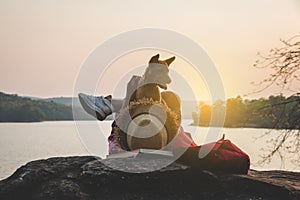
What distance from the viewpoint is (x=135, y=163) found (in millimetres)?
1694

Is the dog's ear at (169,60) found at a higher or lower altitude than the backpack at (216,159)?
higher

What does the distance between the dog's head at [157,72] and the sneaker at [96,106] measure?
11.2 inches

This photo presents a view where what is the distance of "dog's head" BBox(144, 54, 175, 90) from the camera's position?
194 cm

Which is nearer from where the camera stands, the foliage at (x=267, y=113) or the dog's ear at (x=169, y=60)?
the dog's ear at (x=169, y=60)

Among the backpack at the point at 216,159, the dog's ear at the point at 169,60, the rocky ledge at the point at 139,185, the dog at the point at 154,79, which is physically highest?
the dog's ear at the point at 169,60

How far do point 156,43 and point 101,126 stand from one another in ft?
1.63

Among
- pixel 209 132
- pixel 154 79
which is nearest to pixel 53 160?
pixel 154 79

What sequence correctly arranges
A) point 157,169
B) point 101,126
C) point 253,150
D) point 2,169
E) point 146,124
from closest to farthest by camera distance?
1. point 157,169
2. point 146,124
3. point 101,126
4. point 253,150
5. point 2,169

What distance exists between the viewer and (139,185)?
63.3 inches

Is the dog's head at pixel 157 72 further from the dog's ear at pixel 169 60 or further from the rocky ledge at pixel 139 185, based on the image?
the rocky ledge at pixel 139 185

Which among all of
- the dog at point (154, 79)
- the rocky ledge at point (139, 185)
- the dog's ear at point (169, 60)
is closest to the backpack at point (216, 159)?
the rocky ledge at point (139, 185)

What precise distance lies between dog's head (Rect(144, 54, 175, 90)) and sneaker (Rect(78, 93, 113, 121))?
0.28m

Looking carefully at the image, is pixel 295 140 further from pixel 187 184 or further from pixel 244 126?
pixel 187 184

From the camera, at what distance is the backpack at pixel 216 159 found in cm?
173
